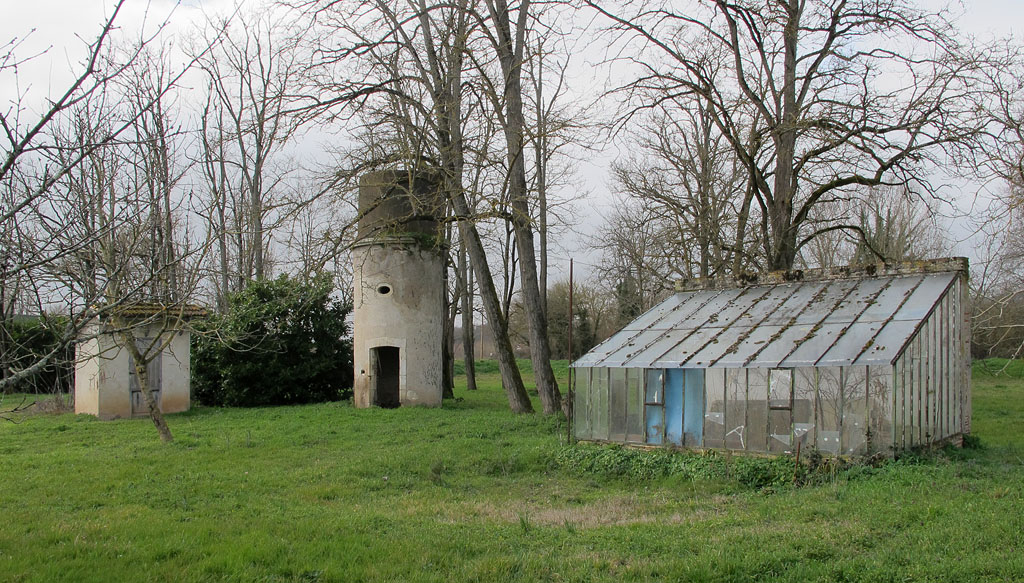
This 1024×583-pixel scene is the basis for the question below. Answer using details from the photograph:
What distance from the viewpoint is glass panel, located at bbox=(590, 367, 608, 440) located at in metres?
13.5

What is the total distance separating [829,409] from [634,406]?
3258 mm

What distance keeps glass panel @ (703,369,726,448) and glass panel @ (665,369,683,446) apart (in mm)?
478

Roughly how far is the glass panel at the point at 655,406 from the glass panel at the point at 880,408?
3262 mm

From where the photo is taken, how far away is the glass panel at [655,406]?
12.8 meters

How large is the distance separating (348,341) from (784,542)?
2101cm

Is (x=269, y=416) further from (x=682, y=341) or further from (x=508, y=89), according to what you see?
(x=682, y=341)

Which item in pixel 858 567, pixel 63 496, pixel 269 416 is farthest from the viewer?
pixel 269 416

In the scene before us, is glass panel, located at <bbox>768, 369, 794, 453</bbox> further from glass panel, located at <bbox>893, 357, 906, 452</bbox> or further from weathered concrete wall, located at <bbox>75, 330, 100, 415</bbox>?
weathered concrete wall, located at <bbox>75, 330, 100, 415</bbox>

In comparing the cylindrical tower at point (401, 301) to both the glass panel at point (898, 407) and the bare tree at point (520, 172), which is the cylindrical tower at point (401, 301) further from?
the glass panel at point (898, 407)

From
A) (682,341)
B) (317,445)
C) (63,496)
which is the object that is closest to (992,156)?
(682,341)

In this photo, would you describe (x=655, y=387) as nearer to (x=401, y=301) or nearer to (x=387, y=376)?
(x=401, y=301)

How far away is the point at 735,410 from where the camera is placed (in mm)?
11969

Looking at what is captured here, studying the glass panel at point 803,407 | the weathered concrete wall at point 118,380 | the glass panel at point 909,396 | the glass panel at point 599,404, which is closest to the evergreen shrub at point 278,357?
the weathered concrete wall at point 118,380

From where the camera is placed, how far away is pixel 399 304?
21.1 meters
